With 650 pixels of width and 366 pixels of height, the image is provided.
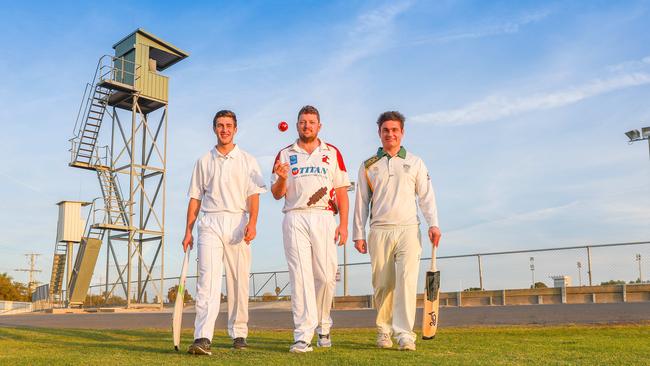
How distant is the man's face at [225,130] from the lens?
6.63 metres

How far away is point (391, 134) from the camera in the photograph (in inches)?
259

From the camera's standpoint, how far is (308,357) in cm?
542

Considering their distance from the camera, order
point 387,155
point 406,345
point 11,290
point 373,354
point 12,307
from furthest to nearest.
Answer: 1. point 11,290
2. point 12,307
3. point 387,155
4. point 406,345
5. point 373,354

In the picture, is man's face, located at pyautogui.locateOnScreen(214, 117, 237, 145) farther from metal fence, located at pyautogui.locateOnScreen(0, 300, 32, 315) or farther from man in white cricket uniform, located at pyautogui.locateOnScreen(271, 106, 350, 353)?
metal fence, located at pyautogui.locateOnScreen(0, 300, 32, 315)

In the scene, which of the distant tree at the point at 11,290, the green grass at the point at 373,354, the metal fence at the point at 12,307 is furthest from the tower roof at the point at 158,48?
the distant tree at the point at 11,290

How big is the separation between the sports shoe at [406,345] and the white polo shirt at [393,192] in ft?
3.71

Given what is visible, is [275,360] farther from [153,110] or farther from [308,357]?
[153,110]

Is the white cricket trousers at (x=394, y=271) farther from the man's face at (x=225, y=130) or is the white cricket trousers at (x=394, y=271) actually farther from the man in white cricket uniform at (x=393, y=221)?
the man's face at (x=225, y=130)

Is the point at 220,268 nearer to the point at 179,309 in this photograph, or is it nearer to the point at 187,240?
the point at 187,240

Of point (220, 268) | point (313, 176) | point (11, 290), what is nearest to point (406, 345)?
point (313, 176)

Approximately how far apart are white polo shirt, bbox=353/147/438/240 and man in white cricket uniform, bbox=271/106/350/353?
21 centimetres

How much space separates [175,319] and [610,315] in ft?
28.5

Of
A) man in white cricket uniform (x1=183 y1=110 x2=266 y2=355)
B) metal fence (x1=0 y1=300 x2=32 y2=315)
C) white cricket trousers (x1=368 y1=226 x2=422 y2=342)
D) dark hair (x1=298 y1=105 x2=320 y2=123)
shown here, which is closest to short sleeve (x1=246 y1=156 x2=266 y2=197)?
man in white cricket uniform (x1=183 y1=110 x2=266 y2=355)

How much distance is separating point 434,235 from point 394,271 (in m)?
0.54
